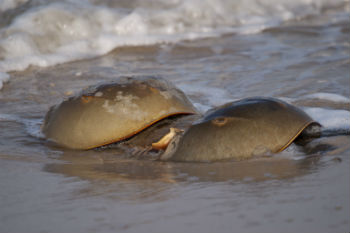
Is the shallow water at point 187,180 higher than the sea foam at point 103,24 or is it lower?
lower

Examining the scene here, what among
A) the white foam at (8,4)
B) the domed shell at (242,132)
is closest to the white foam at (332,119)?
the domed shell at (242,132)

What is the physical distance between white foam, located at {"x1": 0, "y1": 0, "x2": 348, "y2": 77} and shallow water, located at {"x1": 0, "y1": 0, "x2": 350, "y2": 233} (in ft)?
4.98

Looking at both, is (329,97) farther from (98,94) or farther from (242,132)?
(98,94)

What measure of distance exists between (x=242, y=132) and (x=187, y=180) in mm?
388

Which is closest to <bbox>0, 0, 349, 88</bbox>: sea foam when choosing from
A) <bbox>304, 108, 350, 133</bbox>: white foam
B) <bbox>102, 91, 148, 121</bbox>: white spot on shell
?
<bbox>102, 91, 148, 121</bbox>: white spot on shell

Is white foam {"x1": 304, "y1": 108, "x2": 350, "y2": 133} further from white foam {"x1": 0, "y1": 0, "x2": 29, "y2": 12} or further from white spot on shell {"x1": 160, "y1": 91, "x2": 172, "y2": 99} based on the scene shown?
white foam {"x1": 0, "y1": 0, "x2": 29, "y2": 12}

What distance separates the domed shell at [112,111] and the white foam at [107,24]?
2829 millimetres

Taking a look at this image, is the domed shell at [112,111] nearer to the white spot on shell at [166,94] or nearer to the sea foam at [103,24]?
the white spot on shell at [166,94]

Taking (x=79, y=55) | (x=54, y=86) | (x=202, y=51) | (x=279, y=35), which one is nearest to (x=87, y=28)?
(x=79, y=55)

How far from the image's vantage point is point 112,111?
2.68 m

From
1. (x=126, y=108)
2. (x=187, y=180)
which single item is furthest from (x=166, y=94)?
(x=187, y=180)

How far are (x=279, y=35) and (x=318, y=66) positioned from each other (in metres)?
2.09

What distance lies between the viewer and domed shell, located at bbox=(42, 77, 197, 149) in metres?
2.67

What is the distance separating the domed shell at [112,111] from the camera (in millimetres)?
2668
